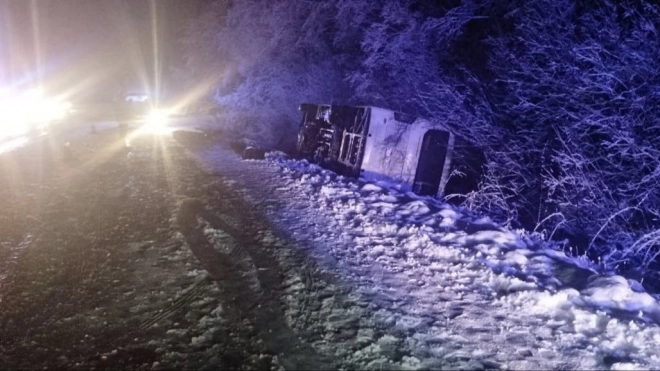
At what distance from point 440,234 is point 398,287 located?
6.40ft

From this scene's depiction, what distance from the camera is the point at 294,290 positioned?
4.88m

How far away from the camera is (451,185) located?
10695 mm

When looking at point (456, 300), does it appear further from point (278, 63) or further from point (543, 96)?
point (278, 63)

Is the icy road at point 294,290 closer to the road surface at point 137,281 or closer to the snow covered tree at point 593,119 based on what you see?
the road surface at point 137,281

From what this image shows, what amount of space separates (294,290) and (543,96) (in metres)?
5.25

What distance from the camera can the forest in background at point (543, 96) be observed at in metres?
6.08

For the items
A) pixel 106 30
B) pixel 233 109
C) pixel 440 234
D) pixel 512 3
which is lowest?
pixel 440 234

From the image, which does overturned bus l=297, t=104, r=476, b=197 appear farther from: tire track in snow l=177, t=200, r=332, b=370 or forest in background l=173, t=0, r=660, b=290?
tire track in snow l=177, t=200, r=332, b=370

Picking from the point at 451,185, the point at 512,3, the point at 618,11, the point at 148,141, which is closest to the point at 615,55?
the point at 618,11

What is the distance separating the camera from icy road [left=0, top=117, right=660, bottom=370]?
12.3 feet

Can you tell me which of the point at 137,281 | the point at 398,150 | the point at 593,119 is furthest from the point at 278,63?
the point at 137,281

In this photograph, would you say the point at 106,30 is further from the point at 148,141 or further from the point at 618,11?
the point at 618,11

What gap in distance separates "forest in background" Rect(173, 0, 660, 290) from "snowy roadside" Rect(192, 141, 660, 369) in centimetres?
122

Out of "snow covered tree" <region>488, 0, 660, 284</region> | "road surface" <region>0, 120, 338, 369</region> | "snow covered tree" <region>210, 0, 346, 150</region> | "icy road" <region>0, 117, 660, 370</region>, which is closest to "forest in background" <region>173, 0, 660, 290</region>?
"snow covered tree" <region>488, 0, 660, 284</region>
